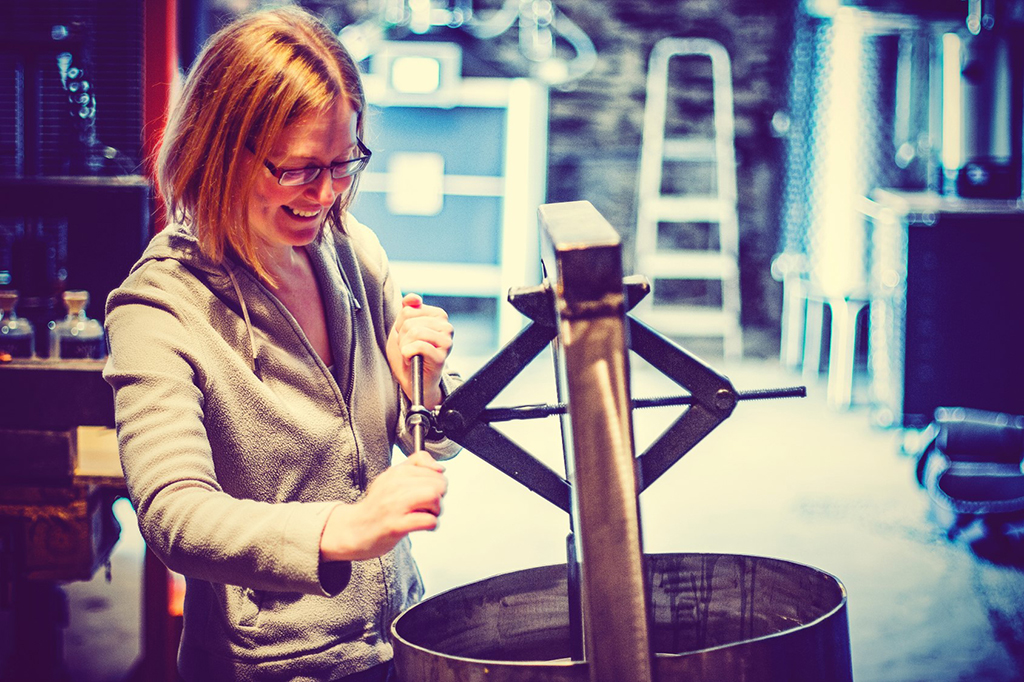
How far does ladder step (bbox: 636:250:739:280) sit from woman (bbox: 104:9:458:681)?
205 inches

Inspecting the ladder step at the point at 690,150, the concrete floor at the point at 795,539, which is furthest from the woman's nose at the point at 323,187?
the ladder step at the point at 690,150

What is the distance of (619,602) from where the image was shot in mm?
638

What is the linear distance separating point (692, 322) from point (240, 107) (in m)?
5.43

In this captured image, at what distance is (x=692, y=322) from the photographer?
630 cm

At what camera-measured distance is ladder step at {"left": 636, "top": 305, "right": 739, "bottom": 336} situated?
6195 millimetres

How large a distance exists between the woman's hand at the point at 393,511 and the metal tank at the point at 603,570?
0.24 ft

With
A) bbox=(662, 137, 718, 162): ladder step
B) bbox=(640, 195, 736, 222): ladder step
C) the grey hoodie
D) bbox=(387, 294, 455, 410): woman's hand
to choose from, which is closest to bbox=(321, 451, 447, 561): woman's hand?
the grey hoodie

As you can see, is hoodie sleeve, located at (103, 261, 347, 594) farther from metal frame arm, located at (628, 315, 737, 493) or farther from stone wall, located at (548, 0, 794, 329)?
stone wall, located at (548, 0, 794, 329)

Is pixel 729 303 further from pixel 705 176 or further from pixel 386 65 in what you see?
pixel 386 65

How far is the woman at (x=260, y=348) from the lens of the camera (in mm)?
992

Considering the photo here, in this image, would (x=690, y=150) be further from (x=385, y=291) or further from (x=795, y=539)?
(x=385, y=291)

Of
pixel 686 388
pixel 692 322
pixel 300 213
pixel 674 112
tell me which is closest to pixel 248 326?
pixel 300 213

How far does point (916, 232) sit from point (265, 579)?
13.4ft

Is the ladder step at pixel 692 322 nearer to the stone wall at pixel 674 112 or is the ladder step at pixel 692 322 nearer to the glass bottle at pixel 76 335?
the stone wall at pixel 674 112
